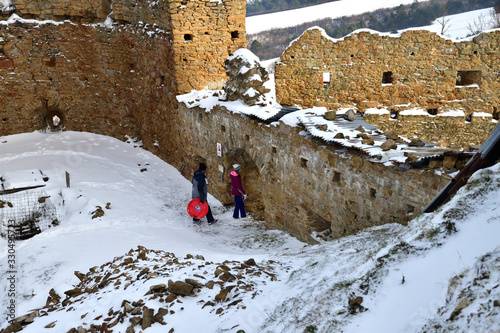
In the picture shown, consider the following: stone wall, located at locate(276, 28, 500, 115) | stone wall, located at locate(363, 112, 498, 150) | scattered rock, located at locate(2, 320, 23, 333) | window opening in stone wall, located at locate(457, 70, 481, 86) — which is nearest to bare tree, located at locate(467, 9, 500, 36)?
window opening in stone wall, located at locate(457, 70, 481, 86)

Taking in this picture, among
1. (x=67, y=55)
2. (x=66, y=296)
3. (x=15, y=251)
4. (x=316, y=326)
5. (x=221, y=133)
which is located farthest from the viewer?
(x=67, y=55)

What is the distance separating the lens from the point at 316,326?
3.37 metres

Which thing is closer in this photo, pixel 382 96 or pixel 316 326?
pixel 316 326

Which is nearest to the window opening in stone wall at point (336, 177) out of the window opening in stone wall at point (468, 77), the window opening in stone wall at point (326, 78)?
the window opening in stone wall at point (326, 78)

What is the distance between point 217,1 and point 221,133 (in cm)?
336

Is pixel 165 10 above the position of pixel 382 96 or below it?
above

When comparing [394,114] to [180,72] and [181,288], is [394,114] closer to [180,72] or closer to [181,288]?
[180,72]

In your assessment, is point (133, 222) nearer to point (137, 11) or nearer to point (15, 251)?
point (15, 251)

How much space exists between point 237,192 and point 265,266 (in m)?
3.82

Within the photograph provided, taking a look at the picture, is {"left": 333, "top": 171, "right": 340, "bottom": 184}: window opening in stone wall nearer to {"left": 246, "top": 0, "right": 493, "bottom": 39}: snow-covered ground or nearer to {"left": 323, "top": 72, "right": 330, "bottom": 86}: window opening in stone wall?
{"left": 323, "top": 72, "right": 330, "bottom": 86}: window opening in stone wall

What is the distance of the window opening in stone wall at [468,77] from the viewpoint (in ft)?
41.1

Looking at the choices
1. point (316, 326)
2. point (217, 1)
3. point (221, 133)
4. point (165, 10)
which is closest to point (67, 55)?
point (165, 10)

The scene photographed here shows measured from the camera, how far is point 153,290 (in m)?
4.75

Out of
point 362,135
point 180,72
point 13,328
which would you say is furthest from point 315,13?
point 13,328
